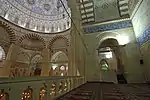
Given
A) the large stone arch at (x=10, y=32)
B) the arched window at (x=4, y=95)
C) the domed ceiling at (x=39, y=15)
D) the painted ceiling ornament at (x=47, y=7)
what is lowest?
the arched window at (x=4, y=95)

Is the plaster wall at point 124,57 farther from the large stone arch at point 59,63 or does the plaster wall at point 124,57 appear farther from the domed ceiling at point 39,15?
the large stone arch at point 59,63

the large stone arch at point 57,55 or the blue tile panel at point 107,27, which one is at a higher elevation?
the blue tile panel at point 107,27

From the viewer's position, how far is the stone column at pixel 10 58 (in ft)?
37.0

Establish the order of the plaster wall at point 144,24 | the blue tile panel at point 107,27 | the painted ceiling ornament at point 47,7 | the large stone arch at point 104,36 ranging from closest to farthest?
the plaster wall at point 144,24
the blue tile panel at point 107,27
the large stone arch at point 104,36
the painted ceiling ornament at point 47,7

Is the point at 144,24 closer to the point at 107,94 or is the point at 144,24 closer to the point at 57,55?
the point at 107,94

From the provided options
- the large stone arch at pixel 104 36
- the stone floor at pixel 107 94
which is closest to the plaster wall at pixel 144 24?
the large stone arch at pixel 104 36

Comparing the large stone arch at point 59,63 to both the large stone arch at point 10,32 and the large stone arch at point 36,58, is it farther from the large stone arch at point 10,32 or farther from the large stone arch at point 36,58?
the large stone arch at point 10,32

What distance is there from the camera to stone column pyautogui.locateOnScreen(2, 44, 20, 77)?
11.3 meters

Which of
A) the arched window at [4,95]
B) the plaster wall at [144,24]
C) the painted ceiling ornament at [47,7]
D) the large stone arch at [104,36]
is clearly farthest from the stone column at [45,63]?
the arched window at [4,95]

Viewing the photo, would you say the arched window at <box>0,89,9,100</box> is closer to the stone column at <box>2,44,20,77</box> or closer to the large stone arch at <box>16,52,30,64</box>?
the stone column at <box>2,44,20,77</box>

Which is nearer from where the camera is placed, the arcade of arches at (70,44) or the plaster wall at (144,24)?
the arcade of arches at (70,44)

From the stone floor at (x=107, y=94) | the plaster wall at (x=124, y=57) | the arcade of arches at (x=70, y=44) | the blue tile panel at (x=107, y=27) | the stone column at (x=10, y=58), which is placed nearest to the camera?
the stone floor at (x=107, y=94)

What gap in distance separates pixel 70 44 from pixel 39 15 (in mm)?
7549

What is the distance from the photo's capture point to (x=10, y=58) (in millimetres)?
11867
